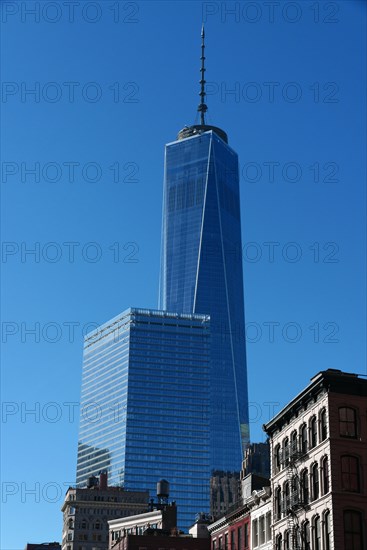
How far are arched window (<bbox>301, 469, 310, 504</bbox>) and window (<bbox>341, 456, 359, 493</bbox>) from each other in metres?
4.56

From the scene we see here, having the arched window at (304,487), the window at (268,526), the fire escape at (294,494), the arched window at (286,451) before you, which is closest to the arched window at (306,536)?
the fire escape at (294,494)

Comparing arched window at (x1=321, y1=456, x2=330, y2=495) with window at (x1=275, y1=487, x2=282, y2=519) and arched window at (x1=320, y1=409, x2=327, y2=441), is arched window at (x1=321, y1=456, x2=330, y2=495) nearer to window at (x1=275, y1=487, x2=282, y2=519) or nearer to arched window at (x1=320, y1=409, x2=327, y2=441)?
arched window at (x1=320, y1=409, x2=327, y2=441)

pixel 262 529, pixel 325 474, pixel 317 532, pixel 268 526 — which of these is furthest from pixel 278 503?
pixel 325 474

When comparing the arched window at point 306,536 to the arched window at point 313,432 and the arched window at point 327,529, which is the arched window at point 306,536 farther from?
the arched window at point 313,432

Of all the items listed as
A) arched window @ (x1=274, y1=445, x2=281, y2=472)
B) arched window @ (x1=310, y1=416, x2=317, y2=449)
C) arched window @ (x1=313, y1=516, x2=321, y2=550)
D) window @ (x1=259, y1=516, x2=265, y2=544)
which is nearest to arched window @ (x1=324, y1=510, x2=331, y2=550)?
arched window @ (x1=313, y1=516, x2=321, y2=550)

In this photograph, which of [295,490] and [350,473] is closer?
[350,473]

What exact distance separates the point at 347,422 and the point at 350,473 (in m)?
3.62

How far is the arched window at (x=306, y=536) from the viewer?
6919cm

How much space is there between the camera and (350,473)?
6681 cm

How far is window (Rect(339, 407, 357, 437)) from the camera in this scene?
68.1 metres

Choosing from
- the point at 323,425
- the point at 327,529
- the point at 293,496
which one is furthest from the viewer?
the point at 293,496

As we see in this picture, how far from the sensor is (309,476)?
70375 millimetres

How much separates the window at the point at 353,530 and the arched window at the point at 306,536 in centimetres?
471

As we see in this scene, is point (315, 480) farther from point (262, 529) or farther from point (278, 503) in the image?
point (262, 529)
